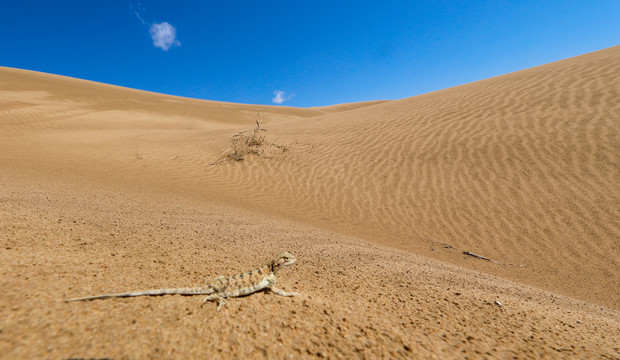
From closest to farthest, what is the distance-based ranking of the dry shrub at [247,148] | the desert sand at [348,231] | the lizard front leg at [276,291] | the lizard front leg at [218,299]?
the desert sand at [348,231] → the lizard front leg at [218,299] → the lizard front leg at [276,291] → the dry shrub at [247,148]

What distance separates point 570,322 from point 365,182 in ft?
20.7

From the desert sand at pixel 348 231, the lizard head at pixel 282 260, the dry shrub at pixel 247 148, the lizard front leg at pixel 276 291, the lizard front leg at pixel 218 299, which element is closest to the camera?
the desert sand at pixel 348 231

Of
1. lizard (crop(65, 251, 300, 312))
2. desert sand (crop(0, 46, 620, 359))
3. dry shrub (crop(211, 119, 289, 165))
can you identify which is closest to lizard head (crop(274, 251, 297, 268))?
lizard (crop(65, 251, 300, 312))

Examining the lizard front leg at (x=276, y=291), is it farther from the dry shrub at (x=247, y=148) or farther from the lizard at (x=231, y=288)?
the dry shrub at (x=247, y=148)

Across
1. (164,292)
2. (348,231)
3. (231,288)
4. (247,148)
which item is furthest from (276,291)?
(247,148)

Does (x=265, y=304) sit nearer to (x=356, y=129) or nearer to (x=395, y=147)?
(x=395, y=147)

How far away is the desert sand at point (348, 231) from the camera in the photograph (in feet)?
5.51

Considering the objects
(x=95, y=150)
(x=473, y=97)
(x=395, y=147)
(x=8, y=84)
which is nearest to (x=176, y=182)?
(x=95, y=150)

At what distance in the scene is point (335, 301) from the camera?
7.55 feet

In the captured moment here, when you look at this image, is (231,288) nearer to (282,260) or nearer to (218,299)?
(218,299)

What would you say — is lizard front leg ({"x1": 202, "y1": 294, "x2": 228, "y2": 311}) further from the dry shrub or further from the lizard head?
the dry shrub

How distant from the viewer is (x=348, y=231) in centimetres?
656

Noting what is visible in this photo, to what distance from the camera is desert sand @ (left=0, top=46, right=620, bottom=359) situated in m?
1.68

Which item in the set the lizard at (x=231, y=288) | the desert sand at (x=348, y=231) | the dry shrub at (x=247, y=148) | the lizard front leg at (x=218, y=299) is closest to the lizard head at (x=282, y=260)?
the lizard at (x=231, y=288)
